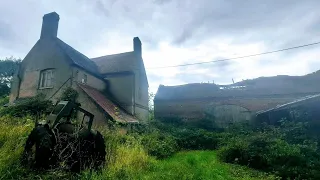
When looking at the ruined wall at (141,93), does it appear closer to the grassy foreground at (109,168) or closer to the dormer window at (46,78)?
the dormer window at (46,78)

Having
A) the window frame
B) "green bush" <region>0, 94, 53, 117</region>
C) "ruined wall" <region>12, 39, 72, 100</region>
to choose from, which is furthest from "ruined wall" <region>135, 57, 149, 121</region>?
"green bush" <region>0, 94, 53, 117</region>

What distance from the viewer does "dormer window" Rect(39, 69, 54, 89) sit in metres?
17.2

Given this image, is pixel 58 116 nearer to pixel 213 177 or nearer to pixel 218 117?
pixel 213 177

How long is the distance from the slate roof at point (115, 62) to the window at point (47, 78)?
5108mm

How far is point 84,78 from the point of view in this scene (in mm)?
18047

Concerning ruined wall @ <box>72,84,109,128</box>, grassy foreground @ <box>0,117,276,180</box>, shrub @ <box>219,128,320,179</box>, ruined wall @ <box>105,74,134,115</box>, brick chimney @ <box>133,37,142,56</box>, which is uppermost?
brick chimney @ <box>133,37,142,56</box>

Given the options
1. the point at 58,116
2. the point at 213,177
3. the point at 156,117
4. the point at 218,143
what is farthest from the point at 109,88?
the point at 213,177

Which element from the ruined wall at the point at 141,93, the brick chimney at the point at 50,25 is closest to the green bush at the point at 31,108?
the brick chimney at the point at 50,25

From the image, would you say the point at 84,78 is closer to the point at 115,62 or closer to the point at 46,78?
the point at 46,78

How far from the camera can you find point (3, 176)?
4164mm

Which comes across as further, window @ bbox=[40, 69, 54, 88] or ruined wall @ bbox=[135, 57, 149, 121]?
ruined wall @ bbox=[135, 57, 149, 121]

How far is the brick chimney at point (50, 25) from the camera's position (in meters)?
18.3

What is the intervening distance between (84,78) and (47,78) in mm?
3042

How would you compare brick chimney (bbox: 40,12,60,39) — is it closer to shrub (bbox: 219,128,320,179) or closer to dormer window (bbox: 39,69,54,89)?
dormer window (bbox: 39,69,54,89)
